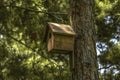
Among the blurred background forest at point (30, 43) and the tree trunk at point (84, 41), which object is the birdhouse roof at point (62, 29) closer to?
the tree trunk at point (84, 41)

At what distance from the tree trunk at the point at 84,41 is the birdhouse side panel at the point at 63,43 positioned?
0.05m

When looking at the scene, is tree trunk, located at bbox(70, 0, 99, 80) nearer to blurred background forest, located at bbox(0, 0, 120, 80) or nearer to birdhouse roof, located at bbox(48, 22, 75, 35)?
birdhouse roof, located at bbox(48, 22, 75, 35)

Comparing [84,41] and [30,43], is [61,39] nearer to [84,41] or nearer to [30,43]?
[84,41]

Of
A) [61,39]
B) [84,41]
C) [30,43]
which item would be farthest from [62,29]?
[30,43]

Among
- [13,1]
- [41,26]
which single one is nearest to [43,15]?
[41,26]

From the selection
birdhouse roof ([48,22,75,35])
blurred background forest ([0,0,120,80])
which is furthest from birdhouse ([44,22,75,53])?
blurred background forest ([0,0,120,80])

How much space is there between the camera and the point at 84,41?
2.62 meters

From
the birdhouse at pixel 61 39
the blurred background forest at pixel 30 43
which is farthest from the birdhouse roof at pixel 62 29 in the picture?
the blurred background forest at pixel 30 43

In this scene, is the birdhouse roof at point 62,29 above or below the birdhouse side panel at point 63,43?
above

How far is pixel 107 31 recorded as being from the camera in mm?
5781

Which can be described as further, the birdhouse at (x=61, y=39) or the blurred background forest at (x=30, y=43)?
the blurred background forest at (x=30, y=43)

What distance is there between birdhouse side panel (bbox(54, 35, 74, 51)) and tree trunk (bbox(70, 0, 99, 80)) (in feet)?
0.18

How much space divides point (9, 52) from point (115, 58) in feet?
5.69

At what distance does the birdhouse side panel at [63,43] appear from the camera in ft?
8.47
